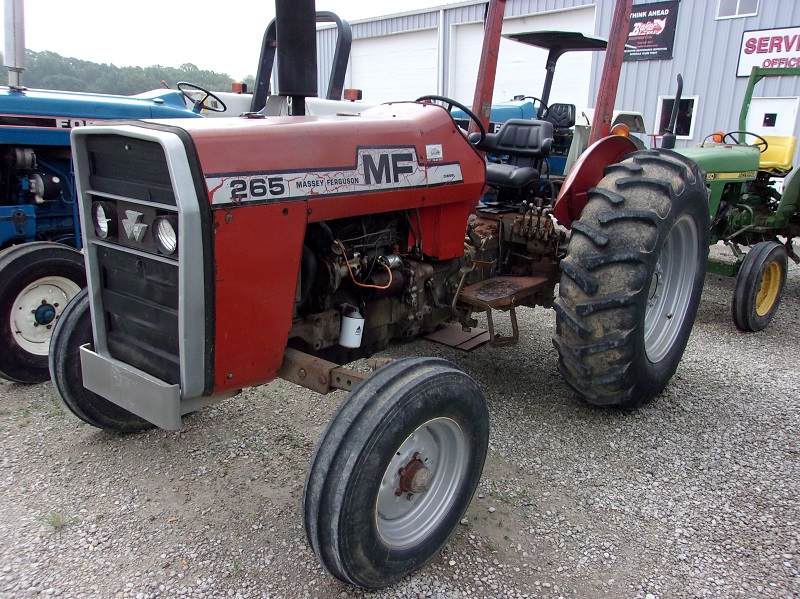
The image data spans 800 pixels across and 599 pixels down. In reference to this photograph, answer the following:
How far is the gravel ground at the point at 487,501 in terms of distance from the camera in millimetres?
2102

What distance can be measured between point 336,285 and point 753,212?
15.8 feet

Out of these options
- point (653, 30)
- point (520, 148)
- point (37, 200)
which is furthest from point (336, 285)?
point (653, 30)

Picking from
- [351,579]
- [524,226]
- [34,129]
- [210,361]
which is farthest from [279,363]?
[34,129]

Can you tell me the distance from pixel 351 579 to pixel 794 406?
9.25 feet

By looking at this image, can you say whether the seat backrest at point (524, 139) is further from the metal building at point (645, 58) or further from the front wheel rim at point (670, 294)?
the metal building at point (645, 58)

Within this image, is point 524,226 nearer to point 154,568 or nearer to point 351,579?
point 351,579

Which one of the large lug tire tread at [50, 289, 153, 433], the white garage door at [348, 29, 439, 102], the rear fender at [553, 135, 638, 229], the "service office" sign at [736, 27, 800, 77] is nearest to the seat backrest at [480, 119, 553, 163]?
the rear fender at [553, 135, 638, 229]

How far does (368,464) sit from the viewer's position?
72.1 inches

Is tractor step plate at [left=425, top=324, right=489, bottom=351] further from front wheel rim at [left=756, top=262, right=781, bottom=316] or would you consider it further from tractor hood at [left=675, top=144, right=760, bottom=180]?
front wheel rim at [left=756, top=262, right=781, bottom=316]

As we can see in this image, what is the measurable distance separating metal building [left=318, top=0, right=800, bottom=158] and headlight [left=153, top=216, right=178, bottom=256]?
34.1 feet

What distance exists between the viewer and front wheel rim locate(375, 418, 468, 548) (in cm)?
207

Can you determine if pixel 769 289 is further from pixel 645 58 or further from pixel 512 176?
pixel 645 58

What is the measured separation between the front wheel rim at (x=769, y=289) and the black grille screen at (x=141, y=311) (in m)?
4.52

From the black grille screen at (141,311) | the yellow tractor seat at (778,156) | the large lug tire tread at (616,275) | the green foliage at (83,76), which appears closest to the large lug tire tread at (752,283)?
the yellow tractor seat at (778,156)
